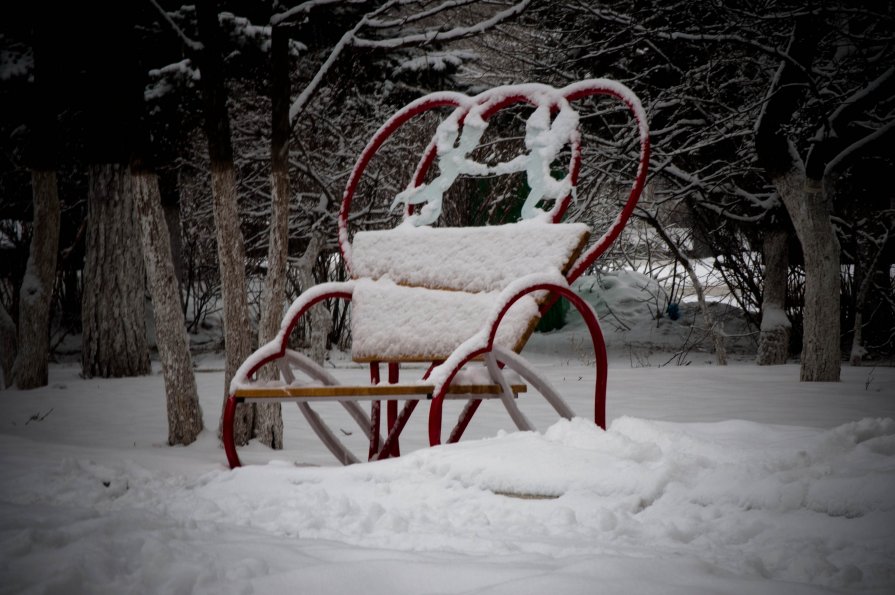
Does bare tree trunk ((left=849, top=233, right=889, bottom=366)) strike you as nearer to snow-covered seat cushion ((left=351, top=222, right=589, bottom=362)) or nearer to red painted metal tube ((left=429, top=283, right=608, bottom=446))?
snow-covered seat cushion ((left=351, top=222, right=589, bottom=362))

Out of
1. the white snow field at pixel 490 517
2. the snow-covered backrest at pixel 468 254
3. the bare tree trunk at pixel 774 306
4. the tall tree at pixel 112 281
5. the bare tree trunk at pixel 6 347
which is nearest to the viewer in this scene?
the white snow field at pixel 490 517

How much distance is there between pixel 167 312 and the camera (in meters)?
3.62

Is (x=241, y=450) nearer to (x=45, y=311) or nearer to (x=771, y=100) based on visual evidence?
(x=45, y=311)

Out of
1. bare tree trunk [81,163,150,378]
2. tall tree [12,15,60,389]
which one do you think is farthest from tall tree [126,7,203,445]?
bare tree trunk [81,163,150,378]

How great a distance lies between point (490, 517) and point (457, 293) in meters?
1.21

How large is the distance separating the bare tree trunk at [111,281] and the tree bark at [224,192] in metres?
4.18

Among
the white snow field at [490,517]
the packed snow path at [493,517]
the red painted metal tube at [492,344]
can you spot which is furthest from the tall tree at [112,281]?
the red painted metal tube at [492,344]

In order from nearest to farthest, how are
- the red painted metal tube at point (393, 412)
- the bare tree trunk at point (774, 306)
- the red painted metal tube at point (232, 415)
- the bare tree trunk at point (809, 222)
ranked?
1. the red painted metal tube at point (232, 415)
2. the red painted metal tube at point (393, 412)
3. the bare tree trunk at point (809, 222)
4. the bare tree trunk at point (774, 306)

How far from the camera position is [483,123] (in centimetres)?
331

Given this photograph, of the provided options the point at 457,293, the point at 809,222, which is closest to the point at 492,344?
the point at 457,293

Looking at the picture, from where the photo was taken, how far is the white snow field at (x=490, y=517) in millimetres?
1383

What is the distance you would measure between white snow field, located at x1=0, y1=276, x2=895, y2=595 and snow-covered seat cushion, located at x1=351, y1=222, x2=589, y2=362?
24.8 inches

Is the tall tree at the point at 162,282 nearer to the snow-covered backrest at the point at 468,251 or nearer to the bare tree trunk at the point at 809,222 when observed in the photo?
the snow-covered backrest at the point at 468,251

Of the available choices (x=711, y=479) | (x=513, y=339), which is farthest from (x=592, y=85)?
(x=711, y=479)
